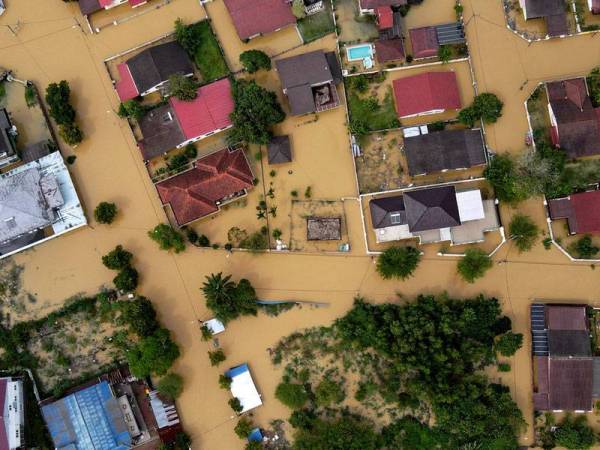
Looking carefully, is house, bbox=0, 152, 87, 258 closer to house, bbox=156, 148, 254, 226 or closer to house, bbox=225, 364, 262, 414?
house, bbox=156, 148, 254, 226

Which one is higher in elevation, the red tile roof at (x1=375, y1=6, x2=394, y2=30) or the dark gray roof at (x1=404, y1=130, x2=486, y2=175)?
the red tile roof at (x1=375, y1=6, x2=394, y2=30)

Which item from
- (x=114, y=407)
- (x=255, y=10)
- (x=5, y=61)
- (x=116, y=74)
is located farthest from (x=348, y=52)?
(x=114, y=407)

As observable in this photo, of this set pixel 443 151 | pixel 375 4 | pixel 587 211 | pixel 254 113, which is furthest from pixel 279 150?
pixel 587 211

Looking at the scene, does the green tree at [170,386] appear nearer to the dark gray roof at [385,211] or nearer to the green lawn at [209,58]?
the dark gray roof at [385,211]

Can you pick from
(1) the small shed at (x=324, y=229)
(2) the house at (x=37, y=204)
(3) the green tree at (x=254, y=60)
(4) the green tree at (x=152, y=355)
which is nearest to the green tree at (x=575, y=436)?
(1) the small shed at (x=324, y=229)

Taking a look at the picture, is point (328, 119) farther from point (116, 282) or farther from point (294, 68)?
point (116, 282)

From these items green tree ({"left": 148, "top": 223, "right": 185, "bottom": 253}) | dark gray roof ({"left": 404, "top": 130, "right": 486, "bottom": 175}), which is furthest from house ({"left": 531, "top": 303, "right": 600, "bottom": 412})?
green tree ({"left": 148, "top": 223, "right": 185, "bottom": 253})
